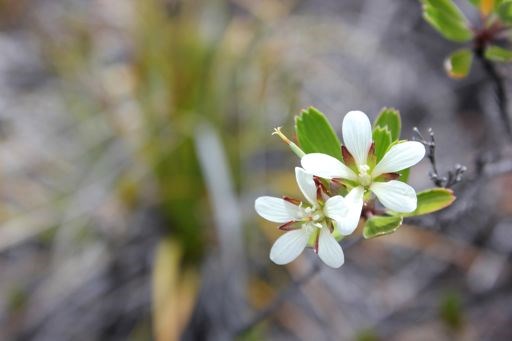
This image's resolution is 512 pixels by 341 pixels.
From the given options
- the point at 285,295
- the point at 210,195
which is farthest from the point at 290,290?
the point at 210,195

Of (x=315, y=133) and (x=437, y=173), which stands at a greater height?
(x=315, y=133)

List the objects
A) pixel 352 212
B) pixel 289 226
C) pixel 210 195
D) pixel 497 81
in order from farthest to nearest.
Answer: pixel 210 195 < pixel 497 81 < pixel 289 226 < pixel 352 212

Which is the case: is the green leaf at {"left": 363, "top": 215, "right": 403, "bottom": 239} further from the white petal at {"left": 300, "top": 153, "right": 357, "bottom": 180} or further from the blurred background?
the blurred background

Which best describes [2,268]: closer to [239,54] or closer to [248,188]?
[248,188]

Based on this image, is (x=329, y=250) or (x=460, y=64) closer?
(x=329, y=250)

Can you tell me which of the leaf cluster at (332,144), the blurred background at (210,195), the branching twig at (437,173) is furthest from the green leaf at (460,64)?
the blurred background at (210,195)

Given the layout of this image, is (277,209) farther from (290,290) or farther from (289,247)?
(290,290)

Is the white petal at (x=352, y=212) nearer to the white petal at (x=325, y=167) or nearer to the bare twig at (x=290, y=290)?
the white petal at (x=325, y=167)
